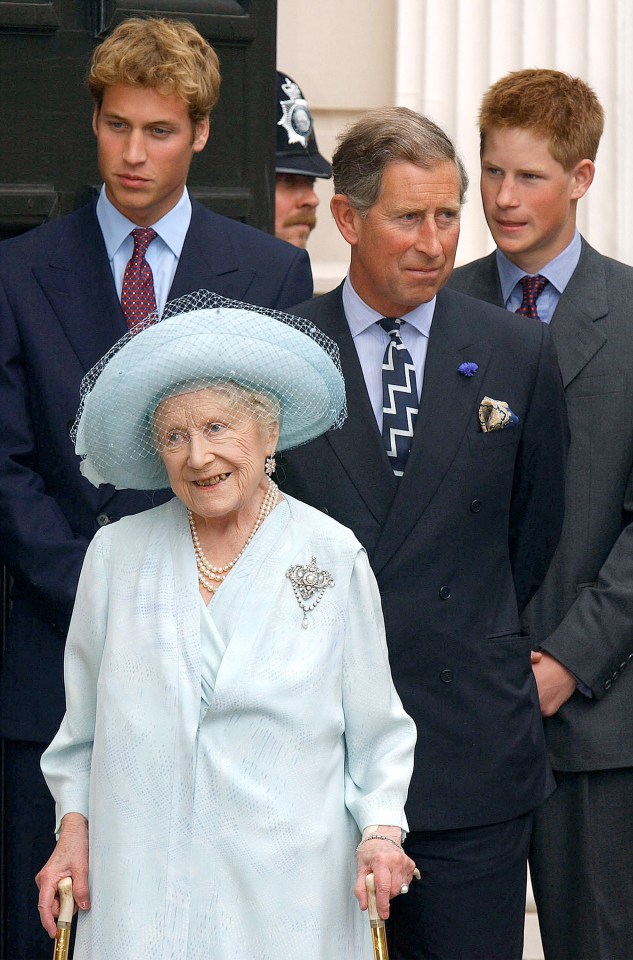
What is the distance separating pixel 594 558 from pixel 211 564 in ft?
3.78

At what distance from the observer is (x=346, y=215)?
3150 millimetres

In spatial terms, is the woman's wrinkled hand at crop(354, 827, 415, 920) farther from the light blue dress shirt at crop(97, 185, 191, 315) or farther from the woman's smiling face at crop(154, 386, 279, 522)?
the light blue dress shirt at crop(97, 185, 191, 315)

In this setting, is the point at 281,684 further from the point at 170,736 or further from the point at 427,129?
the point at 427,129

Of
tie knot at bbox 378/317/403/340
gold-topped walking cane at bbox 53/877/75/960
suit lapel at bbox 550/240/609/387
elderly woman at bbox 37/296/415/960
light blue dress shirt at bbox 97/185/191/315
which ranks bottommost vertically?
gold-topped walking cane at bbox 53/877/75/960

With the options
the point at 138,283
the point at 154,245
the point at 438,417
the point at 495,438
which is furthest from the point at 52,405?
the point at 495,438

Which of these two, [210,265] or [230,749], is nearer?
[230,749]

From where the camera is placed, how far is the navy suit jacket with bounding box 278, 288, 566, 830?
3045 millimetres

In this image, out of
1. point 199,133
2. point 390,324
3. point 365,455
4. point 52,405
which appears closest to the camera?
point 365,455

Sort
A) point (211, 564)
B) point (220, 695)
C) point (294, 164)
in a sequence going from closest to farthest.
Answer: point (220, 695), point (211, 564), point (294, 164)

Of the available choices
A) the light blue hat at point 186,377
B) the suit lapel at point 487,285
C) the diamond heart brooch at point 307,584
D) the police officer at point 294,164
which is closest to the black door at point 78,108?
the police officer at point 294,164

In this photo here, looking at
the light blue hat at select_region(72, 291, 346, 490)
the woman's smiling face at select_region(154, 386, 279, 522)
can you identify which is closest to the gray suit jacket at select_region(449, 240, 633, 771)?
the light blue hat at select_region(72, 291, 346, 490)

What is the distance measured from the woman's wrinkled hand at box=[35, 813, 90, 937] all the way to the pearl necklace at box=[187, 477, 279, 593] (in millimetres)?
419

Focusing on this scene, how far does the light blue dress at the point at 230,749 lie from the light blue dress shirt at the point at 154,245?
1.04 m

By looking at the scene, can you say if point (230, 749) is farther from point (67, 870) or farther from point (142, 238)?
point (142, 238)
